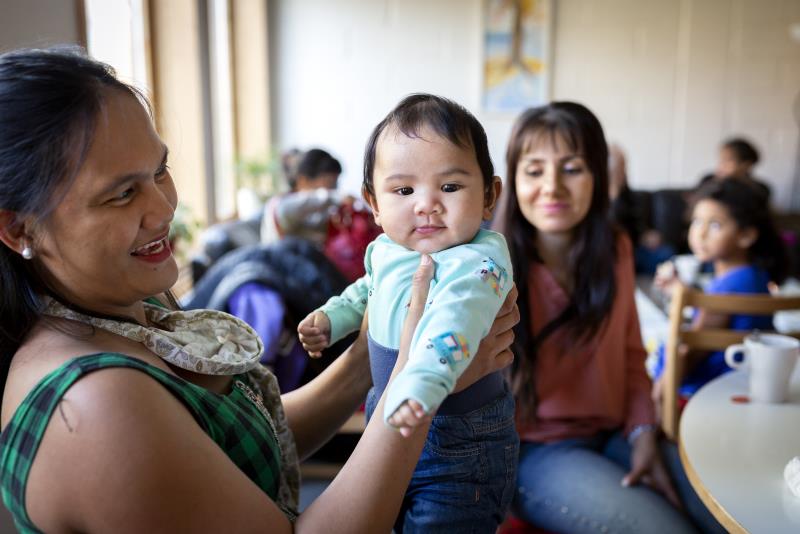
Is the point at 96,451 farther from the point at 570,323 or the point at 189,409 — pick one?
the point at 570,323

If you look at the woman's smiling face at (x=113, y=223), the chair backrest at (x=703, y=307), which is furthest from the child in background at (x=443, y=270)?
the chair backrest at (x=703, y=307)

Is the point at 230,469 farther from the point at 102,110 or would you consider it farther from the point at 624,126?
the point at 624,126

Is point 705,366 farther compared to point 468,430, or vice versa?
point 705,366

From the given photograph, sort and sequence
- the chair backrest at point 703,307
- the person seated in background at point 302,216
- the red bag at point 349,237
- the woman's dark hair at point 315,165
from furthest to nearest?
the woman's dark hair at point 315,165 → the red bag at point 349,237 → the person seated in background at point 302,216 → the chair backrest at point 703,307

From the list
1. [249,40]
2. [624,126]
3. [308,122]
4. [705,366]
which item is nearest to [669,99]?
[624,126]

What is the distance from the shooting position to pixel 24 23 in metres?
1.53

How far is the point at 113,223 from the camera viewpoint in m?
0.79

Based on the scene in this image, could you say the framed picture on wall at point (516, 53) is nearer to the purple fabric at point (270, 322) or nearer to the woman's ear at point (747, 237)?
the woman's ear at point (747, 237)

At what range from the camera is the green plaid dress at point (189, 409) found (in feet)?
2.37

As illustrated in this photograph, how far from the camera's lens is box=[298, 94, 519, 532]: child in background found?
93 centimetres

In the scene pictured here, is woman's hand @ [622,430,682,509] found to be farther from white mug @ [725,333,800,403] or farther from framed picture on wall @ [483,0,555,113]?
framed picture on wall @ [483,0,555,113]

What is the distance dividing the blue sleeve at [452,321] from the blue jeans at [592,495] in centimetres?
67

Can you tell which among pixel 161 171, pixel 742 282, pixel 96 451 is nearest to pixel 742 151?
pixel 742 282

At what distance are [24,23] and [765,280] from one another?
237 cm
